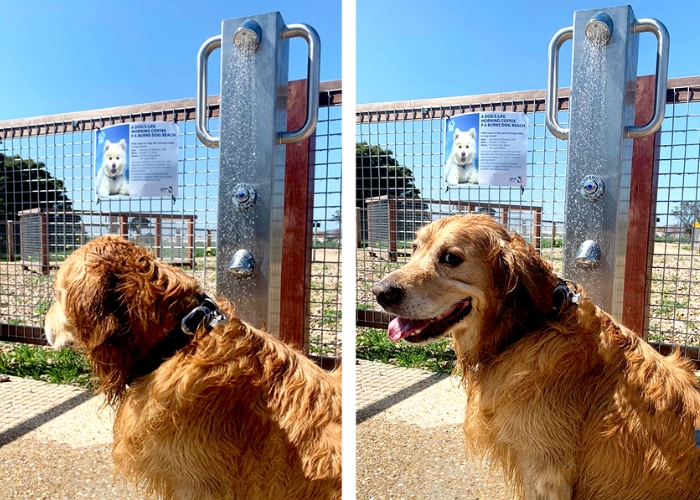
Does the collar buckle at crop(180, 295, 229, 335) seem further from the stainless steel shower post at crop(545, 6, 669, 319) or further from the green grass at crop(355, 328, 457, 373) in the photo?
the stainless steel shower post at crop(545, 6, 669, 319)

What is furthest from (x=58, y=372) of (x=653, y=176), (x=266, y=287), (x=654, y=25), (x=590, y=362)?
(x=654, y=25)

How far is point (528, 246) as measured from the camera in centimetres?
100

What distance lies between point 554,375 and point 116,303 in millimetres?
873

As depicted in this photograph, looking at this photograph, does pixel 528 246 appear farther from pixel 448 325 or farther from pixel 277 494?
pixel 277 494

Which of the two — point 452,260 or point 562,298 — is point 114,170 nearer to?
point 452,260

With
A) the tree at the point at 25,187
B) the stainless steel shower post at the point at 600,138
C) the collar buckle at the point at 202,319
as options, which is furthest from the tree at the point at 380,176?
the tree at the point at 25,187

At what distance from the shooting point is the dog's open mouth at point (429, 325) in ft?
3.18

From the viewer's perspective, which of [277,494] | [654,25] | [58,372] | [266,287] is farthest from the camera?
[58,372]

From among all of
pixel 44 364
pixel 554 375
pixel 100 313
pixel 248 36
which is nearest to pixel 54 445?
pixel 44 364

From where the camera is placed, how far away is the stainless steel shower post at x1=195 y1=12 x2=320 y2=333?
46.8 inches

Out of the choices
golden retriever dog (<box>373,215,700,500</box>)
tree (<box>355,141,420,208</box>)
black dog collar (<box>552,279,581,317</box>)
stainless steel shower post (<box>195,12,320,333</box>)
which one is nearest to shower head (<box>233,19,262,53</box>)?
stainless steel shower post (<box>195,12,320,333</box>)

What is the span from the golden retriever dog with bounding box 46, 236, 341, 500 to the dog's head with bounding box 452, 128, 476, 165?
28.9 inches

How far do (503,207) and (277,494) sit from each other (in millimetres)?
899

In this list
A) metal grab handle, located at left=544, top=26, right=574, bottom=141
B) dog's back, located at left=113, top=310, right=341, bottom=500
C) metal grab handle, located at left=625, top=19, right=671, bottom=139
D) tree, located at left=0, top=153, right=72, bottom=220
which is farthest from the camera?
tree, located at left=0, top=153, right=72, bottom=220
